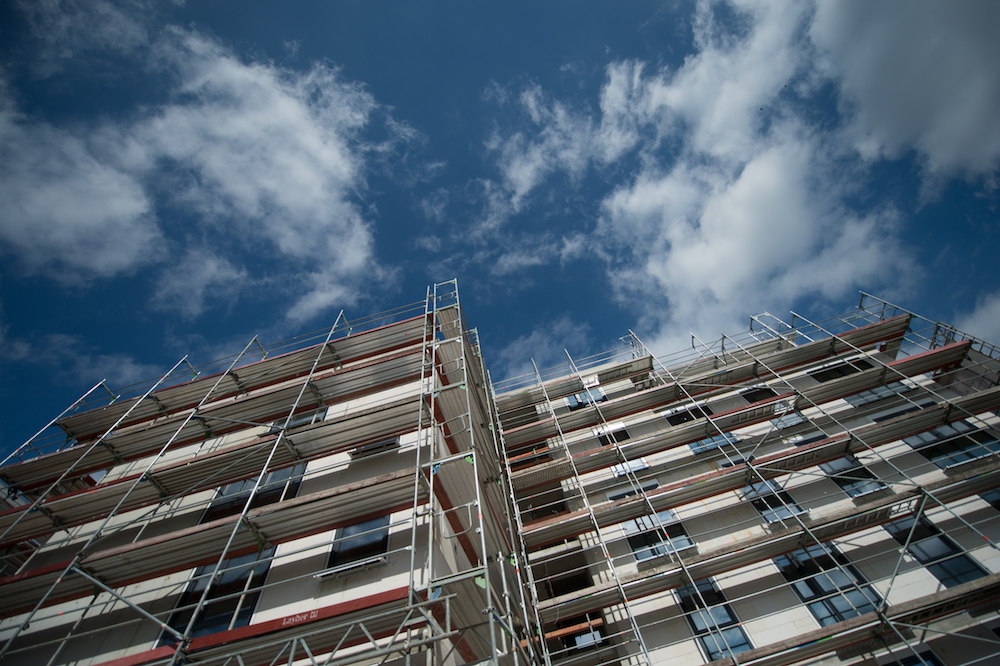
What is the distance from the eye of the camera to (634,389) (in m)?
18.6

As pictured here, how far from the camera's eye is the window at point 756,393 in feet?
53.1

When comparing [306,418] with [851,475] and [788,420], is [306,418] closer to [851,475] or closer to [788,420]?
[788,420]

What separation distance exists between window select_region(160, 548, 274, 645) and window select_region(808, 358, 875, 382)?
59.8 feet

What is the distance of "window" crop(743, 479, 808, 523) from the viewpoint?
12.0m

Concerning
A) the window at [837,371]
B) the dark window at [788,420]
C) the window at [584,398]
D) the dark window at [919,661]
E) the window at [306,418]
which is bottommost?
the dark window at [919,661]

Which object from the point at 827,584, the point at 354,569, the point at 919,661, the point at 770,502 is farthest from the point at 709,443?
the point at 354,569

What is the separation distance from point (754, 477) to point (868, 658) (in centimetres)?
431

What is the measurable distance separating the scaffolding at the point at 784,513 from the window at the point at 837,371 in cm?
9

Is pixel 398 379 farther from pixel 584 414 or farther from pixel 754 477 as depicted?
pixel 754 477

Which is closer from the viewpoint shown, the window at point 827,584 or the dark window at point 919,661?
the dark window at point 919,661

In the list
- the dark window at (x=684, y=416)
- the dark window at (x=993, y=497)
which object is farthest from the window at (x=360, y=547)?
the dark window at (x=993, y=497)

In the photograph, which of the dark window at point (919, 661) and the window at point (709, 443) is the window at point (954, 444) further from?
the dark window at point (919, 661)

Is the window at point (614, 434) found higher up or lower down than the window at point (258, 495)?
higher up

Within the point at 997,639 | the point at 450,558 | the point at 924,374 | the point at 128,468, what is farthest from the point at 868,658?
the point at 128,468
